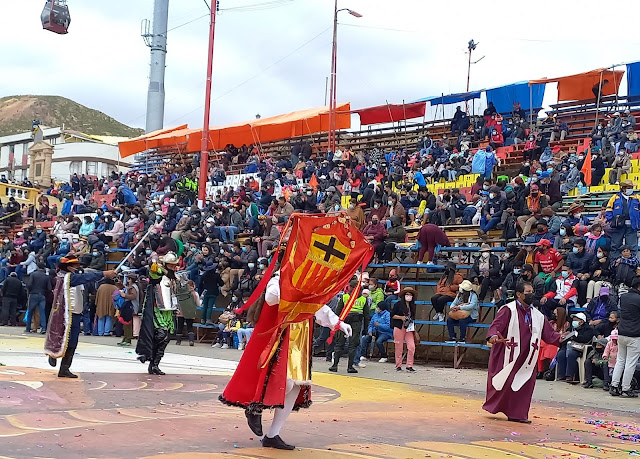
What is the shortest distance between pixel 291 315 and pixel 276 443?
3.58ft

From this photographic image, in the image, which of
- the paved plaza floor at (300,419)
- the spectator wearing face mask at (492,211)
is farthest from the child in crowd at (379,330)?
the spectator wearing face mask at (492,211)

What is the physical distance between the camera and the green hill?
14575 cm

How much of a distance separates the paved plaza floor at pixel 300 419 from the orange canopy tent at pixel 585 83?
57.4 feet

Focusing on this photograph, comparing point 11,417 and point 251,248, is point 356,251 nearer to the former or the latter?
point 11,417

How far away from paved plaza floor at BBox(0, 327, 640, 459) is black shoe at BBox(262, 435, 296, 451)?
9cm

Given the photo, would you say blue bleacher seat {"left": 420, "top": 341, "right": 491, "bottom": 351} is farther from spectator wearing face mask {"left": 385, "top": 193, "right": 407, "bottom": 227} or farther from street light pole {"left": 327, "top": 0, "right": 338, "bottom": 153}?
street light pole {"left": 327, "top": 0, "right": 338, "bottom": 153}


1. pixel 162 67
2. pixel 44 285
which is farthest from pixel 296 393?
pixel 162 67

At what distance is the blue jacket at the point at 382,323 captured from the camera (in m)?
16.2

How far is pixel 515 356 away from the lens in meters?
9.51

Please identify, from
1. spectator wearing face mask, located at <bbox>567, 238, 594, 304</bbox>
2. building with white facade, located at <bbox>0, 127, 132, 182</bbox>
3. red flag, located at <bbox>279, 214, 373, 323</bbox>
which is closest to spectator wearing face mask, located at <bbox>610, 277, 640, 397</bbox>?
spectator wearing face mask, located at <bbox>567, 238, 594, 304</bbox>

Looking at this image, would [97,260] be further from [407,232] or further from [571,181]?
[571,181]

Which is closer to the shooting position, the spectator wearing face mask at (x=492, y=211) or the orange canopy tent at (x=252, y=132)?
the spectator wearing face mask at (x=492, y=211)

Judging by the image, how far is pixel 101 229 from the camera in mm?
25609

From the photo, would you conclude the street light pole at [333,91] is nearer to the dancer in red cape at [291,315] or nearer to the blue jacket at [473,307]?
the blue jacket at [473,307]
